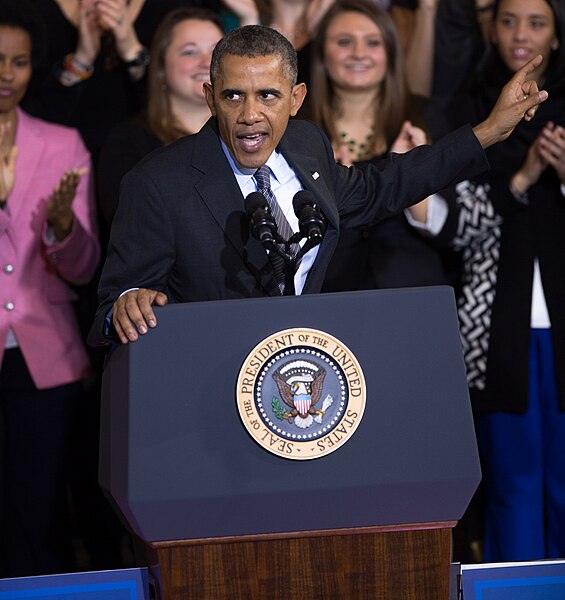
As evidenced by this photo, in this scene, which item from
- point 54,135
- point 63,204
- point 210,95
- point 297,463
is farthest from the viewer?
point 54,135

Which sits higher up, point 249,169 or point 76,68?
point 76,68

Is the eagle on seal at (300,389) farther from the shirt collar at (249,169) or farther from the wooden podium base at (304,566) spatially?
the shirt collar at (249,169)

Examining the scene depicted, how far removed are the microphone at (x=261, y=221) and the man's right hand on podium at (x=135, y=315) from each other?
0.68 feet

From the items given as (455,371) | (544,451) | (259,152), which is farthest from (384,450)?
(544,451)

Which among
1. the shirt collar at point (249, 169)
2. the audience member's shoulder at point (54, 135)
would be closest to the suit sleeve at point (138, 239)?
the shirt collar at point (249, 169)

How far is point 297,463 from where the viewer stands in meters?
1.95

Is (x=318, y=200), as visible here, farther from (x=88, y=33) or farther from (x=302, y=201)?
(x=88, y=33)

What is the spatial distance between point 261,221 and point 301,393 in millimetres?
304

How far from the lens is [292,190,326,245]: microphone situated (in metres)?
1.97

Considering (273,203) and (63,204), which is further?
(63,204)

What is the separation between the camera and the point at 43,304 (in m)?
3.48

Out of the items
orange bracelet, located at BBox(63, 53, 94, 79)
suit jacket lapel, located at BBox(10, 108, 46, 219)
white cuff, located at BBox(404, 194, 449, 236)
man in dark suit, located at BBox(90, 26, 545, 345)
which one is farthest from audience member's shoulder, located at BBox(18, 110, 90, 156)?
man in dark suit, located at BBox(90, 26, 545, 345)

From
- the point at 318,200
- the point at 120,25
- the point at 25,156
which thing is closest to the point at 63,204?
the point at 25,156

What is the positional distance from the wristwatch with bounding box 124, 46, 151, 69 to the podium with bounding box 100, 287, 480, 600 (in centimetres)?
202
